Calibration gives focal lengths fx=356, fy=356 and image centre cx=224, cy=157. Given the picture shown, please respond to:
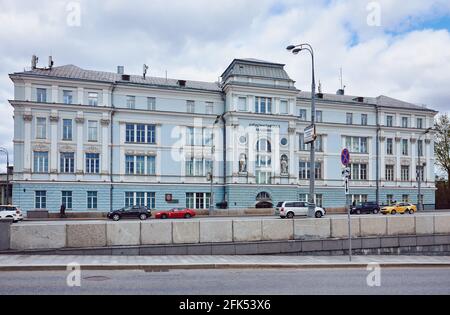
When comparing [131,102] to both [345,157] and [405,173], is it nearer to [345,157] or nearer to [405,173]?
[345,157]

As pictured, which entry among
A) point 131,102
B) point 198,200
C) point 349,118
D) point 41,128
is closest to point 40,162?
point 41,128

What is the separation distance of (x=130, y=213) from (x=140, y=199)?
7.65 m

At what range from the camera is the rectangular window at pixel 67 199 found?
1529 inches

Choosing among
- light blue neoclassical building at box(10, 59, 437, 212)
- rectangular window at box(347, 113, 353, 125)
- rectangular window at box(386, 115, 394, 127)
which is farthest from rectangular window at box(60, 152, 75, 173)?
rectangular window at box(386, 115, 394, 127)

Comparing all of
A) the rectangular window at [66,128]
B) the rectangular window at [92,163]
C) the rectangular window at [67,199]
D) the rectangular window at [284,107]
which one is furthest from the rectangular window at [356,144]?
the rectangular window at [67,199]

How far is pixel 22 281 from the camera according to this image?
9.68 meters

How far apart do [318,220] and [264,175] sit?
28304 mm

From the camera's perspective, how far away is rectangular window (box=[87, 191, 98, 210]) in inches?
1564

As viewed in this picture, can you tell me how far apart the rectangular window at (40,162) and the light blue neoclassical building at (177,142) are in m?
0.10

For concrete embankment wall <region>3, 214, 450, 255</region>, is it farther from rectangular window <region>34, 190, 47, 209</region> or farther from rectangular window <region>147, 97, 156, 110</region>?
rectangular window <region>147, 97, 156, 110</region>

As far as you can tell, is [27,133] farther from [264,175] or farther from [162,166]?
[264,175]

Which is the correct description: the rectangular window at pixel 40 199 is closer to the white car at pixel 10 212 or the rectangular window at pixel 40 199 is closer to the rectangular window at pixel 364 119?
the white car at pixel 10 212

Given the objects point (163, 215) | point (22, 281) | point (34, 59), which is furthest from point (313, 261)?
point (34, 59)
